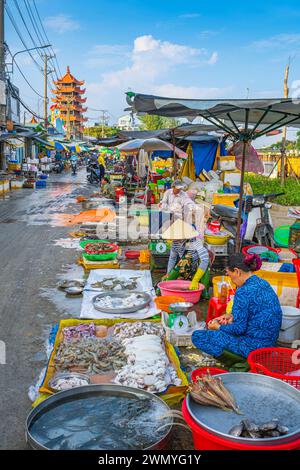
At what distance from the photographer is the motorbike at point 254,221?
783 centimetres

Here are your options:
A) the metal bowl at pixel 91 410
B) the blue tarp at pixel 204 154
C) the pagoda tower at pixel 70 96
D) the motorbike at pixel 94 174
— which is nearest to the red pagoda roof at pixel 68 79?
the pagoda tower at pixel 70 96

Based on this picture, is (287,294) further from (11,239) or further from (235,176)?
(235,176)

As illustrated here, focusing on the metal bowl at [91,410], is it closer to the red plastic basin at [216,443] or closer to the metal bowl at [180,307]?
the red plastic basin at [216,443]

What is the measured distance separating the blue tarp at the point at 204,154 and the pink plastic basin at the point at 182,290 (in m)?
8.70

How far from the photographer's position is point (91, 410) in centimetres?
317

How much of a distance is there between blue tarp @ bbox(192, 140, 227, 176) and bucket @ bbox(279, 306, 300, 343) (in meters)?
9.80

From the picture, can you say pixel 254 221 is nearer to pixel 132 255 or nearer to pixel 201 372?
pixel 132 255

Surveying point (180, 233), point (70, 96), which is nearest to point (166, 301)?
point (180, 233)

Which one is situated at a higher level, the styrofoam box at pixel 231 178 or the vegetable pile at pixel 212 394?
the styrofoam box at pixel 231 178

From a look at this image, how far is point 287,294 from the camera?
511cm

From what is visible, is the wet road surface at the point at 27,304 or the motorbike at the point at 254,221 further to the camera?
the motorbike at the point at 254,221

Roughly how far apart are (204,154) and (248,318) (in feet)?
34.8

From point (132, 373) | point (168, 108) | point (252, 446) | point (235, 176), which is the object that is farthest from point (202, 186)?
point (252, 446)
